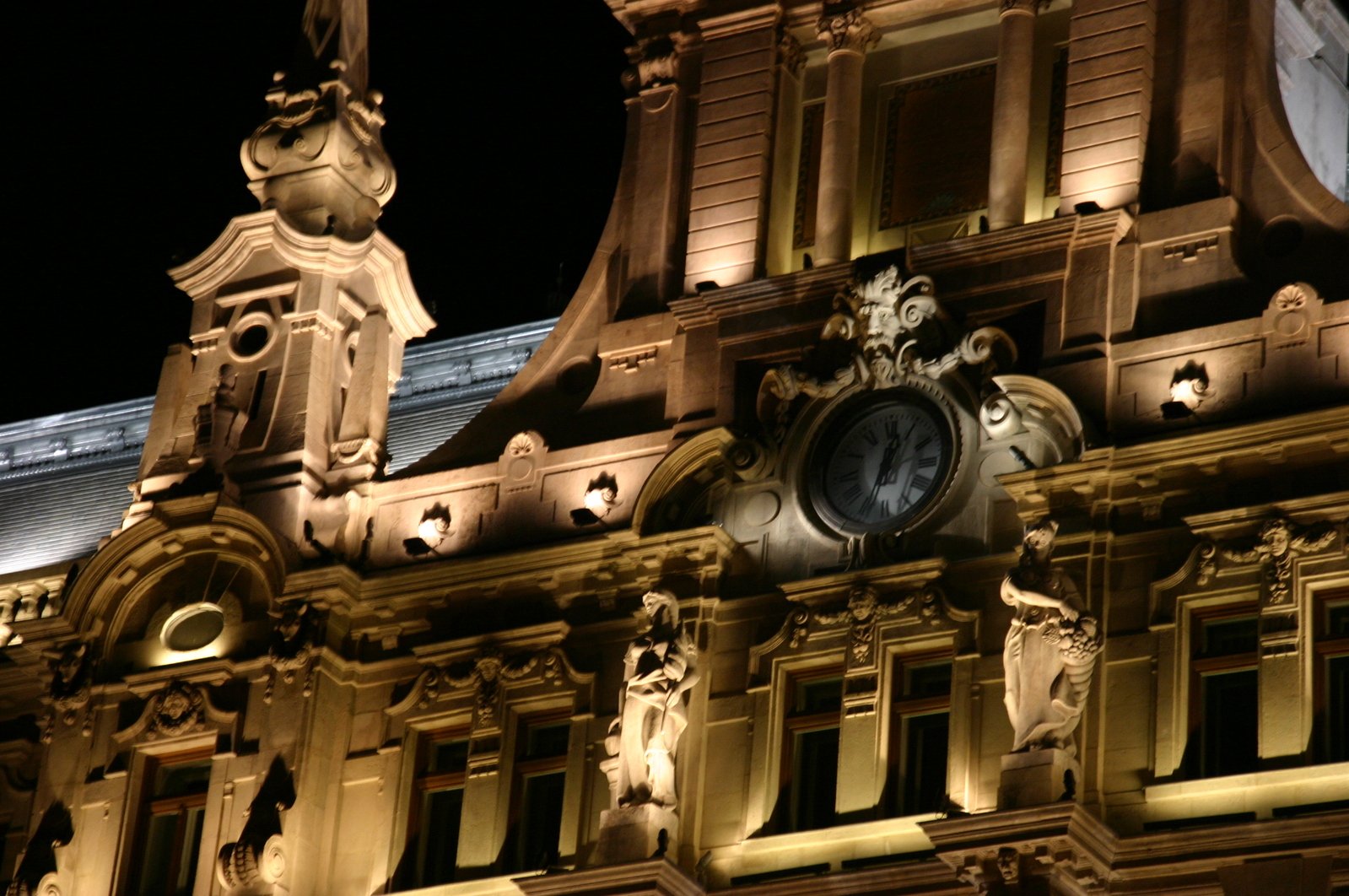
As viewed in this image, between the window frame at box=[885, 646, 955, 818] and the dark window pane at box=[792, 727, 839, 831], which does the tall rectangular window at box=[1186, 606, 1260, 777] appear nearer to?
the window frame at box=[885, 646, 955, 818]

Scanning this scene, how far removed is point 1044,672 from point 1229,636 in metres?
2.06

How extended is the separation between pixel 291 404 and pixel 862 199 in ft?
23.7

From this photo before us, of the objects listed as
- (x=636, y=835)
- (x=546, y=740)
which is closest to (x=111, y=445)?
(x=546, y=740)

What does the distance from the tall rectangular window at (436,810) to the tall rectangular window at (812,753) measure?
157 inches

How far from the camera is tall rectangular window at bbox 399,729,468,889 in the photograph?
3988 centimetres

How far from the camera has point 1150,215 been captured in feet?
127

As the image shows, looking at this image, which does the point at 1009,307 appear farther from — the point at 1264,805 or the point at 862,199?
the point at 1264,805

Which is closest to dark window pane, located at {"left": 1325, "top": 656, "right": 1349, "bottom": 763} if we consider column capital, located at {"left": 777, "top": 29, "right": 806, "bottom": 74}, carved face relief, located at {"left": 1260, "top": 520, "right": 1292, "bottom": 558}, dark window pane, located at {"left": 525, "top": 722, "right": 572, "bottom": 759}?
carved face relief, located at {"left": 1260, "top": 520, "right": 1292, "bottom": 558}

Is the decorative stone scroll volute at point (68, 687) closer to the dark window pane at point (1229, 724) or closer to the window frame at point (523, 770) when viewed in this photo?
the window frame at point (523, 770)

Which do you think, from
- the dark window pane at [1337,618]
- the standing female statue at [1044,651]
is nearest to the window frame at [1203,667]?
the dark window pane at [1337,618]

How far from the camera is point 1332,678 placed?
117ft

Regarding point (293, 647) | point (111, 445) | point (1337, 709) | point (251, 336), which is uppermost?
point (111, 445)

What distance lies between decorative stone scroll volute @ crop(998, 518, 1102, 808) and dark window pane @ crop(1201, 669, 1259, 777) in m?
1.26

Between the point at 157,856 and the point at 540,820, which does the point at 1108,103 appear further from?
the point at 157,856
